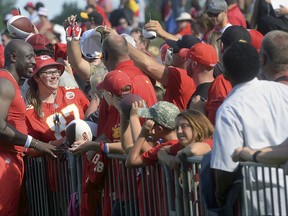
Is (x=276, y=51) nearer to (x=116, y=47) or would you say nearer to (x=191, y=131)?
(x=191, y=131)

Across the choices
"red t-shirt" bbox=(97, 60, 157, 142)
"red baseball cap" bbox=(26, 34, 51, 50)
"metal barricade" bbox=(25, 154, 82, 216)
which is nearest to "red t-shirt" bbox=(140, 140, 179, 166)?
"red t-shirt" bbox=(97, 60, 157, 142)

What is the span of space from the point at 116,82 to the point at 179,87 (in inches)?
47.5

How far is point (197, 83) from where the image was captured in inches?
392

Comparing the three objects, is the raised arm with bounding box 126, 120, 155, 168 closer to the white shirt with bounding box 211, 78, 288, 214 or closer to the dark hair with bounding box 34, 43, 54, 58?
Answer: the white shirt with bounding box 211, 78, 288, 214

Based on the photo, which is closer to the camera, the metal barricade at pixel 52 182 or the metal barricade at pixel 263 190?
the metal barricade at pixel 263 190

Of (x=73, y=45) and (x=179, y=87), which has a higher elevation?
(x=73, y=45)

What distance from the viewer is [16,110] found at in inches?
421

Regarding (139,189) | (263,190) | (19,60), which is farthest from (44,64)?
(263,190)

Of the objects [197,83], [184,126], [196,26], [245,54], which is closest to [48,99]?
[197,83]

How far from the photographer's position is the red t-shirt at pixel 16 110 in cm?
1066

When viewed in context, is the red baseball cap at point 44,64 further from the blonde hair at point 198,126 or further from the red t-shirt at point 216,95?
the blonde hair at point 198,126

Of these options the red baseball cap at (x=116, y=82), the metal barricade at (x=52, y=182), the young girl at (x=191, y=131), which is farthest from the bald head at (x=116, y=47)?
the young girl at (x=191, y=131)

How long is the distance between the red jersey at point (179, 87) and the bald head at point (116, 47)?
62 centimetres

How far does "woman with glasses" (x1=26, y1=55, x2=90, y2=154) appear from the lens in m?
11.0
